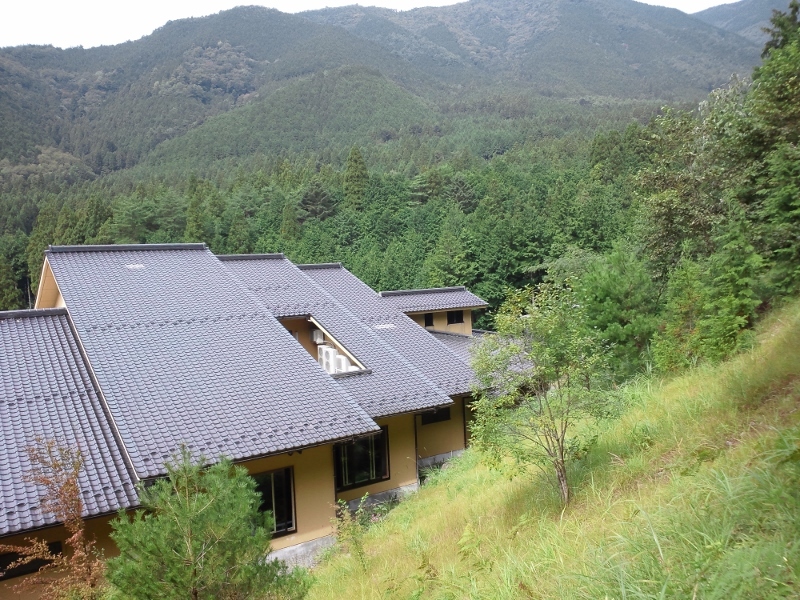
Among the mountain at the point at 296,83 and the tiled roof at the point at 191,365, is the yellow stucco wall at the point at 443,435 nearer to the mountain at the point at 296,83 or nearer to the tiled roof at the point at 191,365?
the tiled roof at the point at 191,365

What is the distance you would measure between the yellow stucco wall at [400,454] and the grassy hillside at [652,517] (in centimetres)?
378

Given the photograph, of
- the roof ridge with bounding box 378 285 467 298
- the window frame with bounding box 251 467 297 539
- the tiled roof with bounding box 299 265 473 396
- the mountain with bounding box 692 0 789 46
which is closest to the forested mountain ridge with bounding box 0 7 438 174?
the mountain with bounding box 692 0 789 46

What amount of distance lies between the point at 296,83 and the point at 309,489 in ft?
392

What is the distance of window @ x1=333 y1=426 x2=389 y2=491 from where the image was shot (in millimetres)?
11922

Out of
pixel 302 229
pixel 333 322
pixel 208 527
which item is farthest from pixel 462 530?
pixel 302 229

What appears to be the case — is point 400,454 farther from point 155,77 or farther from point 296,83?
point 155,77

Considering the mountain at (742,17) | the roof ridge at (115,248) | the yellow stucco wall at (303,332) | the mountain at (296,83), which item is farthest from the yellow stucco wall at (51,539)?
the mountain at (742,17)

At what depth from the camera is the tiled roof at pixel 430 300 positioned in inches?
850

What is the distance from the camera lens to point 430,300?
22.9 metres

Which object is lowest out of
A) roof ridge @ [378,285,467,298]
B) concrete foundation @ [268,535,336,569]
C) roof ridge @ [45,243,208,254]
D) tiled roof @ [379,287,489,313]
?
concrete foundation @ [268,535,336,569]

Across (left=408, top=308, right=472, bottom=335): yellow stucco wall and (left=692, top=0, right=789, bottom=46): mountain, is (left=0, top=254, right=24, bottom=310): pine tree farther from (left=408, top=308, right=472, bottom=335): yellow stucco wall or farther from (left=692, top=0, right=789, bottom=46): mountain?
(left=692, top=0, right=789, bottom=46): mountain

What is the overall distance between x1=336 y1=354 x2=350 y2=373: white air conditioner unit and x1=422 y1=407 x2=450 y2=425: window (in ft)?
7.62

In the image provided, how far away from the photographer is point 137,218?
148 feet

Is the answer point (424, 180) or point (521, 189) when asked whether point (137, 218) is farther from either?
point (521, 189)
